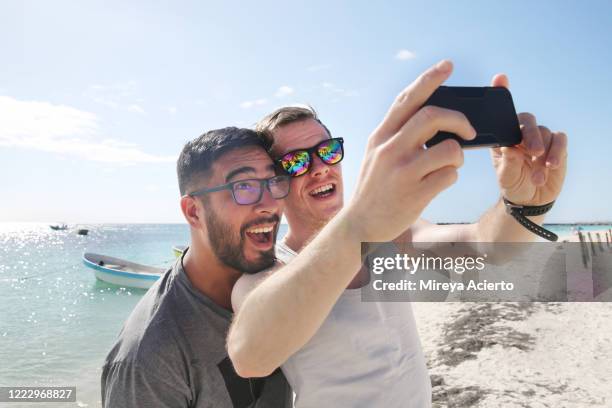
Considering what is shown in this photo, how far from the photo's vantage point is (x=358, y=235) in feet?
3.56

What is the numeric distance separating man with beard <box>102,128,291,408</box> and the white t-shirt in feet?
1.18

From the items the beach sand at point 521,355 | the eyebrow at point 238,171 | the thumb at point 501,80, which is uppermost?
the thumb at point 501,80

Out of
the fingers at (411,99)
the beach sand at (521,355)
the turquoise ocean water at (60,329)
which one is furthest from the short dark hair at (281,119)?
the turquoise ocean water at (60,329)

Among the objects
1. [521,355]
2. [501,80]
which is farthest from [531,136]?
[521,355]

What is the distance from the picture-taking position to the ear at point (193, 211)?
2619 mm

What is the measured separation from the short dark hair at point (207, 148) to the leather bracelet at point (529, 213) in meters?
1.57

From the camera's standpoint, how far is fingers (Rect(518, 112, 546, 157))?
1.44 metres

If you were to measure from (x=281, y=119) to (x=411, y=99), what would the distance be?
1985mm

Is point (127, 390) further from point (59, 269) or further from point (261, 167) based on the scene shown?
point (59, 269)

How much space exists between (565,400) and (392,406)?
7.46 metres

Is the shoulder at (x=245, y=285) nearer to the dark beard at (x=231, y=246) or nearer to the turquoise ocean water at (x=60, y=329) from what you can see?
the dark beard at (x=231, y=246)

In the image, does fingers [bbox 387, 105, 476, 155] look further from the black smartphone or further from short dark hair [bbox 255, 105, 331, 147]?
short dark hair [bbox 255, 105, 331, 147]

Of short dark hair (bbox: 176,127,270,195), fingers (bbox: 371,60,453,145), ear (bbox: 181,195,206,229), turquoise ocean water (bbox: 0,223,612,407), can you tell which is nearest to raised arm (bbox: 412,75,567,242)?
fingers (bbox: 371,60,453,145)

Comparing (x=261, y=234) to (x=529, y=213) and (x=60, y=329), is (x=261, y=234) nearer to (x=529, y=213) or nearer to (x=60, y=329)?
(x=529, y=213)
